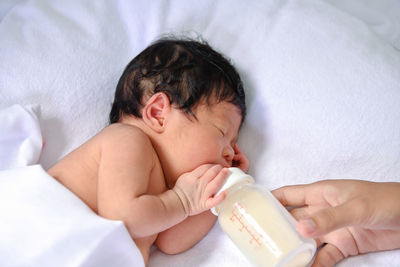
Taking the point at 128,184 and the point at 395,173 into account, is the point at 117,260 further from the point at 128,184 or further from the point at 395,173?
the point at 395,173

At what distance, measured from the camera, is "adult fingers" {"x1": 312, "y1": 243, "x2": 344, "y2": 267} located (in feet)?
3.79

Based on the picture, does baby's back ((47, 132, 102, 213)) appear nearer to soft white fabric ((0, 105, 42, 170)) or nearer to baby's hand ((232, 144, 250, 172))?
soft white fabric ((0, 105, 42, 170))

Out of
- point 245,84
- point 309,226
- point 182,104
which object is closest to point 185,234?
point 182,104

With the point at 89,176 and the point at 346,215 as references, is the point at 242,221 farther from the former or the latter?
the point at 89,176

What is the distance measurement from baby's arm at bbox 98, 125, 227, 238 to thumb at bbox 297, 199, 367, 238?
269 millimetres

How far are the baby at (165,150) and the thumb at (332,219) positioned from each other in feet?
0.90

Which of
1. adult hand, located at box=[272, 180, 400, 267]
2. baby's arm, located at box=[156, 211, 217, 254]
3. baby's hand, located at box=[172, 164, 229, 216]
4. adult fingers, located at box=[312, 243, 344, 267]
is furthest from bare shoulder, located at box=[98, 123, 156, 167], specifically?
adult fingers, located at box=[312, 243, 344, 267]

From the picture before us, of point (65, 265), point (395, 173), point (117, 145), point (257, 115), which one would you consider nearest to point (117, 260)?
point (65, 265)

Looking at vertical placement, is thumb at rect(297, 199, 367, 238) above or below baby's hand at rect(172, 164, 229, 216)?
above

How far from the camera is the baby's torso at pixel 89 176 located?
120cm

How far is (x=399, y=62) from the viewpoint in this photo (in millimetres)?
1484

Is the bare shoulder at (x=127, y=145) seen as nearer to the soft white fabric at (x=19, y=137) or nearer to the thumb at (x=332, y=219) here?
the soft white fabric at (x=19, y=137)

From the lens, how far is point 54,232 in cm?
102

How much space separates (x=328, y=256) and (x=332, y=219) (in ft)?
1.03
